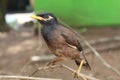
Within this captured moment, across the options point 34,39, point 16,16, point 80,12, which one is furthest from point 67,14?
point 16,16

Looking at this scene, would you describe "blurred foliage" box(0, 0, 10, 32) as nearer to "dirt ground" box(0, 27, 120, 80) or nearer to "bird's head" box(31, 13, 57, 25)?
"dirt ground" box(0, 27, 120, 80)

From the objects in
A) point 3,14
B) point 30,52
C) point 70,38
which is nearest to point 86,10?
point 30,52

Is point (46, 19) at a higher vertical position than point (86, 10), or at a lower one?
higher

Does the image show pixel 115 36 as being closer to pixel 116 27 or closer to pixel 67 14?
pixel 116 27

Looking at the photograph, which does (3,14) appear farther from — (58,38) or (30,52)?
(58,38)

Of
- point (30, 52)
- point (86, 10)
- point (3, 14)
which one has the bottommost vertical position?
point (30, 52)

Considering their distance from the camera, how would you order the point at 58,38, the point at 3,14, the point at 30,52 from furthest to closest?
1. the point at 3,14
2. the point at 30,52
3. the point at 58,38

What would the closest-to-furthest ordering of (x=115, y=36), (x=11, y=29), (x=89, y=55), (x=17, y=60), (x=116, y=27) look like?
(x=89, y=55)
(x=17, y=60)
(x=115, y=36)
(x=116, y=27)
(x=11, y=29)

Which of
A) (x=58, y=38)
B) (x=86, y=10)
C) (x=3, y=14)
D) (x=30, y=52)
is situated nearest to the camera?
(x=58, y=38)
